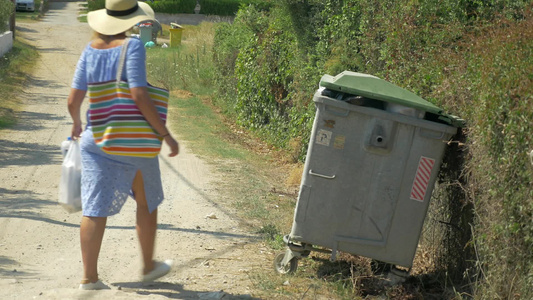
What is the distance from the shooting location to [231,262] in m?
6.12

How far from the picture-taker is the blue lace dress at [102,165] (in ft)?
15.2

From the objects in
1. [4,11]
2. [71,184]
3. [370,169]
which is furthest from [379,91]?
[4,11]

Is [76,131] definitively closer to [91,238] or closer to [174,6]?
[91,238]

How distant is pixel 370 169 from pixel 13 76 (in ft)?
59.6

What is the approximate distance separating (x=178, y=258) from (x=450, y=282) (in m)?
2.25

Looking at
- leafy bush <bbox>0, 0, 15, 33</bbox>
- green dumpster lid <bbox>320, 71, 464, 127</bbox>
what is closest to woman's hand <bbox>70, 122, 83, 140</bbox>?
green dumpster lid <bbox>320, 71, 464, 127</bbox>

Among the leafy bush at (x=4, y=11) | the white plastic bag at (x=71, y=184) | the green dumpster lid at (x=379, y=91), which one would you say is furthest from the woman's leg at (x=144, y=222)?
the leafy bush at (x=4, y=11)

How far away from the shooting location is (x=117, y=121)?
15.2 ft

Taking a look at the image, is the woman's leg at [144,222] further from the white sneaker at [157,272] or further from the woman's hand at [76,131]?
the woman's hand at [76,131]

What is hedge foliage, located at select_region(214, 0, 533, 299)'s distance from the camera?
457 cm

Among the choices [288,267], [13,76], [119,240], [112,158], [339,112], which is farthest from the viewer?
[13,76]

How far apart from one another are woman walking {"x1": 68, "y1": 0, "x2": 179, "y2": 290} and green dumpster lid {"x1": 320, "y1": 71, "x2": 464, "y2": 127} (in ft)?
4.65

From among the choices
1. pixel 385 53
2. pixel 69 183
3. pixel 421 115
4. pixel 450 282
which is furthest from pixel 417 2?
pixel 69 183

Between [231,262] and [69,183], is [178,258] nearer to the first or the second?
[231,262]
